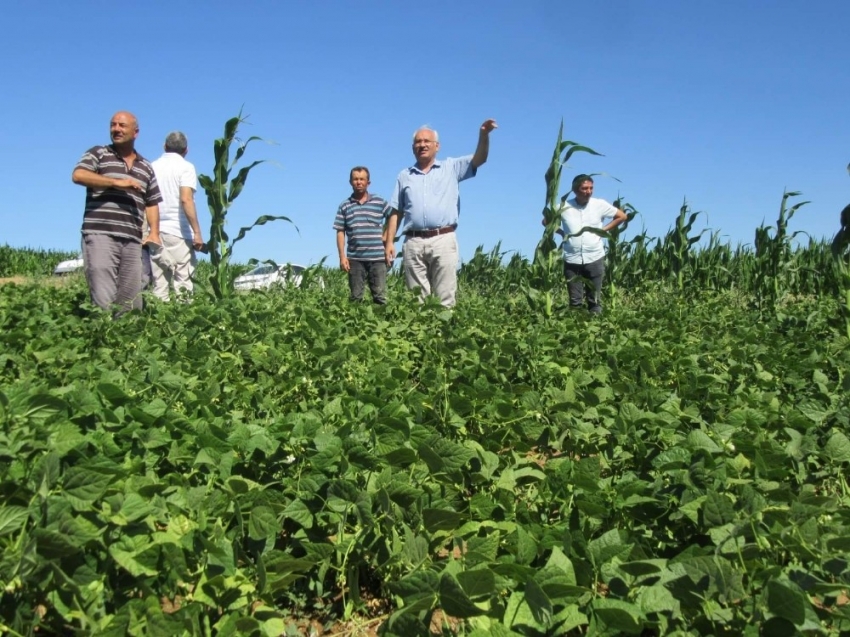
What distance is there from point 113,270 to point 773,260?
9281mm

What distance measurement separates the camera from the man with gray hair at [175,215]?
7582 millimetres

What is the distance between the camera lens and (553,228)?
316 inches

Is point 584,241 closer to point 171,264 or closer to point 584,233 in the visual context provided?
point 584,233

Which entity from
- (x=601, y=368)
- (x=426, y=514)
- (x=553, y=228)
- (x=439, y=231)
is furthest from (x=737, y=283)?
(x=426, y=514)

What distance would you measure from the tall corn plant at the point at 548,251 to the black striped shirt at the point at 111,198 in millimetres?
4165

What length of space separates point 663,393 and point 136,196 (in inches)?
197

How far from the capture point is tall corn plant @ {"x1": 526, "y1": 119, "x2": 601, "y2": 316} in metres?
7.73

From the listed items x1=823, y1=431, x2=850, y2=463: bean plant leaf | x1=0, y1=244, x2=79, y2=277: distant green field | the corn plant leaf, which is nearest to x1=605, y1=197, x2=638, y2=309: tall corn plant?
the corn plant leaf

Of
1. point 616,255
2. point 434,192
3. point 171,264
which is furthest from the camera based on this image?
point 616,255

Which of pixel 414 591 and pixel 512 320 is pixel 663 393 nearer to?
pixel 414 591

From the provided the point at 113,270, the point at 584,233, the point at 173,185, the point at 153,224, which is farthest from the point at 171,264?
the point at 584,233

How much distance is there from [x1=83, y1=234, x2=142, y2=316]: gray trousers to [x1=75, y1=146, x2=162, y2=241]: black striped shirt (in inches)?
3.4

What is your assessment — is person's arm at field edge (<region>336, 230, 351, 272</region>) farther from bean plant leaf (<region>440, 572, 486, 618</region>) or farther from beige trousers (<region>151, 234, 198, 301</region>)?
bean plant leaf (<region>440, 572, 486, 618</region>)

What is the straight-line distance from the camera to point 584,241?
852 cm
